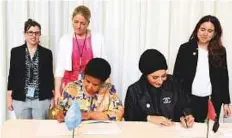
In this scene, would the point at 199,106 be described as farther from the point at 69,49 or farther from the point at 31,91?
the point at 31,91

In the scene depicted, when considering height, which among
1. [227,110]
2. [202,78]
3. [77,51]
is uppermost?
[77,51]

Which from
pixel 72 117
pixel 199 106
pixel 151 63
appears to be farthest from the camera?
pixel 199 106

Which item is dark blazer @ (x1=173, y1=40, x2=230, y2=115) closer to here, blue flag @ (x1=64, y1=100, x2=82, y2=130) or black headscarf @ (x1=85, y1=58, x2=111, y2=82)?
black headscarf @ (x1=85, y1=58, x2=111, y2=82)

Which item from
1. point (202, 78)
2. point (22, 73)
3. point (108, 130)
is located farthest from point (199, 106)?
point (22, 73)

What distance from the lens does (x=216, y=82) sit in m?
3.43

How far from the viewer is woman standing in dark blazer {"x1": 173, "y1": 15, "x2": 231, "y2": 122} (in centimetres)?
338

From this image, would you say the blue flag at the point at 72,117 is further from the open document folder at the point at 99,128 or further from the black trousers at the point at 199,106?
the black trousers at the point at 199,106

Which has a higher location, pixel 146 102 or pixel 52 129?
pixel 146 102

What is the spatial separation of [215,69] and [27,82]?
1.69 m

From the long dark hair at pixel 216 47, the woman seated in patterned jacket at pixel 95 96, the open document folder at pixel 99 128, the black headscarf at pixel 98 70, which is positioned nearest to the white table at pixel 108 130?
the open document folder at pixel 99 128

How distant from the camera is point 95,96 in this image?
277cm

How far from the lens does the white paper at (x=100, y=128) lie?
2.41 m

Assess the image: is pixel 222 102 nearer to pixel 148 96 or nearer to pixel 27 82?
pixel 148 96

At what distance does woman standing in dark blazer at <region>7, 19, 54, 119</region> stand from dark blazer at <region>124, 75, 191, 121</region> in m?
0.92
